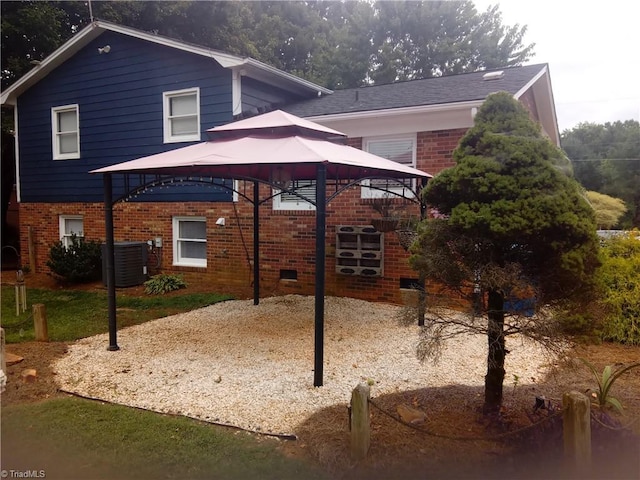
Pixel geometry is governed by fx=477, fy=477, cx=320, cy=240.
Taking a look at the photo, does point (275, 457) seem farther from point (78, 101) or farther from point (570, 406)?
point (78, 101)

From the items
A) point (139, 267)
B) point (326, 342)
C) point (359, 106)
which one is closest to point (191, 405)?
point (326, 342)

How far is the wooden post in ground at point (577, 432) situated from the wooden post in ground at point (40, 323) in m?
6.56

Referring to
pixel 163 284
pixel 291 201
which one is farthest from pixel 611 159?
pixel 163 284

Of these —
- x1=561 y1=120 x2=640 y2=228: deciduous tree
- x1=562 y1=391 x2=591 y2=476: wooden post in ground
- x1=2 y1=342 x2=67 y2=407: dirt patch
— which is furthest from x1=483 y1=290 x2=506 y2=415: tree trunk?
x1=561 y1=120 x2=640 y2=228: deciduous tree

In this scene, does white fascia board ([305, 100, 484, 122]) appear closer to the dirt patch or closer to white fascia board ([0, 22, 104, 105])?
the dirt patch

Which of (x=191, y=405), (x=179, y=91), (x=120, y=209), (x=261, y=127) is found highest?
(x=179, y=91)

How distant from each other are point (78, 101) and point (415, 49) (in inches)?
773

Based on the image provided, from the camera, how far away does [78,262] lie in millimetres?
11727

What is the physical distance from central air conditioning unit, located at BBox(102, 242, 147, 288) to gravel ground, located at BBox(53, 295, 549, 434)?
12.0 feet

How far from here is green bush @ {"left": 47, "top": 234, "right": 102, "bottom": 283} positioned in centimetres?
1171

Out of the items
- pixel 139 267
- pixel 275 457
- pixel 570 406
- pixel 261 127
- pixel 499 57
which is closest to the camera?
pixel 570 406

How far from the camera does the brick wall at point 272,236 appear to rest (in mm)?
9172

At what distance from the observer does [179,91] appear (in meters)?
11.6

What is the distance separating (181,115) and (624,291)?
9.91 m
